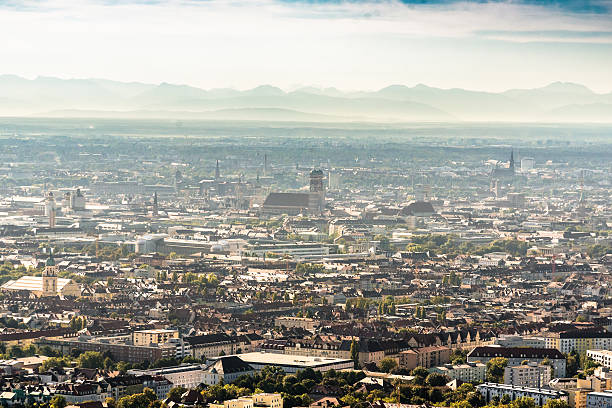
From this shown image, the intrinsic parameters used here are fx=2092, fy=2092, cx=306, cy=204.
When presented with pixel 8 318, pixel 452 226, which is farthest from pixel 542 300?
pixel 452 226

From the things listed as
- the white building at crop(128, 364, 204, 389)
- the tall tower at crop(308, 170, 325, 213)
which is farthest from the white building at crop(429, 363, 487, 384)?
the tall tower at crop(308, 170, 325, 213)

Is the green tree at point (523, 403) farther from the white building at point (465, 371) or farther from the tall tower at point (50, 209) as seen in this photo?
the tall tower at point (50, 209)

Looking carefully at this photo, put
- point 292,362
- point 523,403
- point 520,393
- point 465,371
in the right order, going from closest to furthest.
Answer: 1. point 523,403
2. point 520,393
3. point 465,371
4. point 292,362

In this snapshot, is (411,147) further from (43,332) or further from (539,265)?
(43,332)

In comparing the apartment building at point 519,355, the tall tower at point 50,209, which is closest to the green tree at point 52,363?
the apartment building at point 519,355

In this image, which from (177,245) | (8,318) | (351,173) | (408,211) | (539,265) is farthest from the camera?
(351,173)

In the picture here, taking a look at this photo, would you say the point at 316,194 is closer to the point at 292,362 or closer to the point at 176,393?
the point at 292,362

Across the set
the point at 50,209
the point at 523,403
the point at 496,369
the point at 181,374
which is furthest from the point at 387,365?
the point at 50,209
